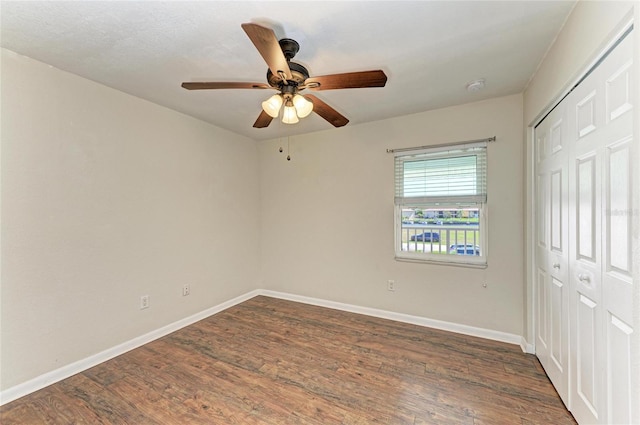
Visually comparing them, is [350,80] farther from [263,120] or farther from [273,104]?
[263,120]

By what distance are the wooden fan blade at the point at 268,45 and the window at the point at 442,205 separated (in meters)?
2.03

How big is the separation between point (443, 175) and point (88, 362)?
3.86 metres

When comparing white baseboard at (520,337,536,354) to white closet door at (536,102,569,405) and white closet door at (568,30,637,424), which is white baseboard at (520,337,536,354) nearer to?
white closet door at (536,102,569,405)

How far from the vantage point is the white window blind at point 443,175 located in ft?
8.88

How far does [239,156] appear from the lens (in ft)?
12.3

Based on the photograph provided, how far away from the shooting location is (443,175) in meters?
2.88

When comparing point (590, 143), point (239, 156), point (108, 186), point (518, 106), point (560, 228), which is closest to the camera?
point (590, 143)

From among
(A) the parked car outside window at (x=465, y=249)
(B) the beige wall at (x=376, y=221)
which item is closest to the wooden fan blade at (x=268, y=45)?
(B) the beige wall at (x=376, y=221)

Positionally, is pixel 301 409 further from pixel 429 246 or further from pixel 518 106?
pixel 518 106

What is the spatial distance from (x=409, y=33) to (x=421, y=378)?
252 centimetres

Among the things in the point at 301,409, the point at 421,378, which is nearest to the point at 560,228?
the point at 421,378

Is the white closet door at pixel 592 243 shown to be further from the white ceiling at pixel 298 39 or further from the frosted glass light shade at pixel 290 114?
the frosted glass light shade at pixel 290 114

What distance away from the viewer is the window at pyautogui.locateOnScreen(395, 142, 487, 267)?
2723 mm

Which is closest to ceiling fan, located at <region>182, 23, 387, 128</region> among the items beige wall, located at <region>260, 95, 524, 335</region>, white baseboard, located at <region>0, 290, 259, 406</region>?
beige wall, located at <region>260, 95, 524, 335</region>
